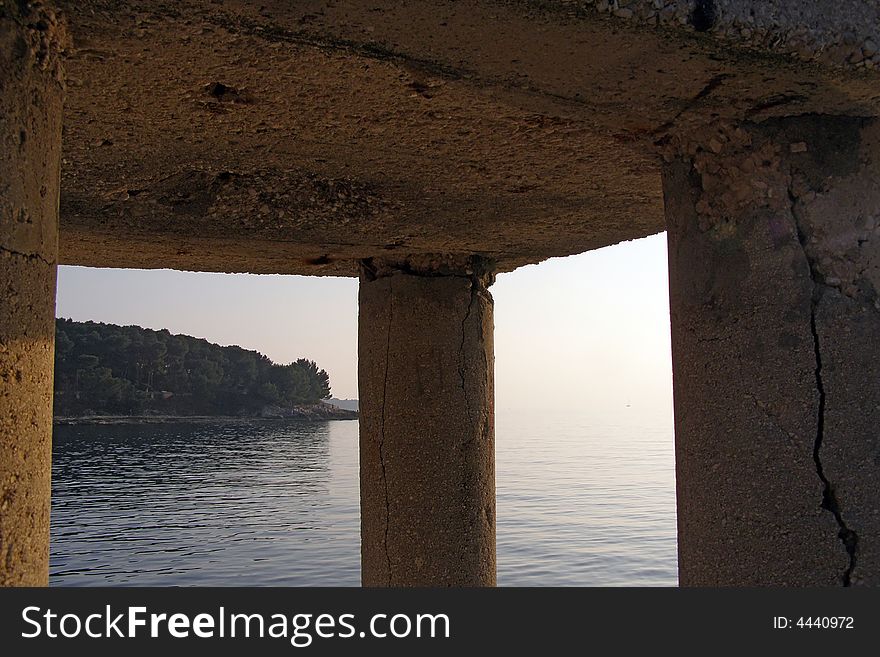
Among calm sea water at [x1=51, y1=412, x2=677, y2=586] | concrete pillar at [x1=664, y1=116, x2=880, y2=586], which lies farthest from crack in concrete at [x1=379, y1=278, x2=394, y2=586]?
calm sea water at [x1=51, y1=412, x2=677, y2=586]

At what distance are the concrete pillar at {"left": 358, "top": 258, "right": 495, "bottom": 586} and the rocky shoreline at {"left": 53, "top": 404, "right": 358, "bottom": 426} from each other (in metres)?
82.3

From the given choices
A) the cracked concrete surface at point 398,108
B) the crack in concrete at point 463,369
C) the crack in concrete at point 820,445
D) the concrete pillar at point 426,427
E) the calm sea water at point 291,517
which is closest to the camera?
the cracked concrete surface at point 398,108

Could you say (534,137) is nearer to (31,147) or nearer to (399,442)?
(31,147)

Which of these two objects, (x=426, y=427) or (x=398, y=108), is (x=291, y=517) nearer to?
(x=426, y=427)

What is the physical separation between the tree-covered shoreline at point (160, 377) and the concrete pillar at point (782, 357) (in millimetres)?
76848

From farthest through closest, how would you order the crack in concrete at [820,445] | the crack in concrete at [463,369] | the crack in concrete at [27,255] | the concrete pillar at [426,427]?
1. the crack in concrete at [463,369]
2. the concrete pillar at [426,427]
3. the crack in concrete at [820,445]
4. the crack in concrete at [27,255]

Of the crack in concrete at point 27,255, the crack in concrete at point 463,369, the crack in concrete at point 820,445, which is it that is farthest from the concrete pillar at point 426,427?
the crack in concrete at point 27,255

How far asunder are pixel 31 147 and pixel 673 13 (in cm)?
164

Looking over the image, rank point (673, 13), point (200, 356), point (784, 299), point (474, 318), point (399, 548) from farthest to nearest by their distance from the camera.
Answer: point (200, 356) → point (474, 318) → point (399, 548) → point (784, 299) → point (673, 13)

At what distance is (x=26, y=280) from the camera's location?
7.59 ft

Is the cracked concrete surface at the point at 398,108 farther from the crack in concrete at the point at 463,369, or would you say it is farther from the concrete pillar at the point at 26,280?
the crack in concrete at the point at 463,369

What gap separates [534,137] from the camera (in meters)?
3.55

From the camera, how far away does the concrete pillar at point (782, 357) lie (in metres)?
2.74

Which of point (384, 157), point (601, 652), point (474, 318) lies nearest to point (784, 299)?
point (601, 652)
